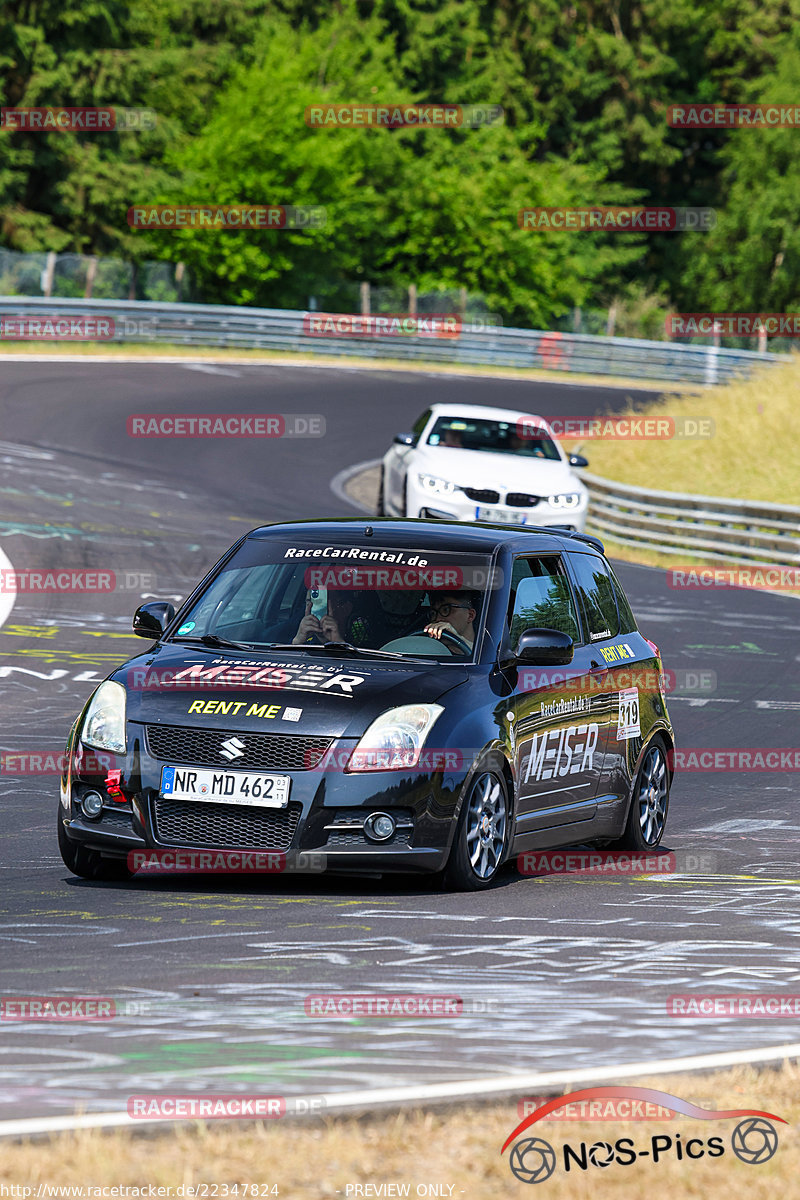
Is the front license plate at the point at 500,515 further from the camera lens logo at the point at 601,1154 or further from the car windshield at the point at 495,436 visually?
the camera lens logo at the point at 601,1154

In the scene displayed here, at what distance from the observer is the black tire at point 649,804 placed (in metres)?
9.93

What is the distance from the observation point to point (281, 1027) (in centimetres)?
557

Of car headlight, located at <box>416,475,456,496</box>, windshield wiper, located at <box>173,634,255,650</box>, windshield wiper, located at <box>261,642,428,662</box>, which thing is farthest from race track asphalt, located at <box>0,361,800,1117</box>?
car headlight, located at <box>416,475,456,496</box>

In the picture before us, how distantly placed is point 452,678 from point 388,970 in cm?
221

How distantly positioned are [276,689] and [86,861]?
3.83 ft

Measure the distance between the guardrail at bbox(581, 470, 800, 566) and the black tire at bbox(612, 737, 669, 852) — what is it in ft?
48.4

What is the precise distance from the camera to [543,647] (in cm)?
876

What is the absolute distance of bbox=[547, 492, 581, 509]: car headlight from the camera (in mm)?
22188

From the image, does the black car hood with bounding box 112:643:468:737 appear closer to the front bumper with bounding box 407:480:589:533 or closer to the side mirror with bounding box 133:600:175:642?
the side mirror with bounding box 133:600:175:642

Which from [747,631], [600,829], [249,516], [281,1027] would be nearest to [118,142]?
[249,516]

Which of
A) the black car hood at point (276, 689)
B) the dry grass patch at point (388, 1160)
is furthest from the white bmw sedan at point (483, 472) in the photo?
the dry grass patch at point (388, 1160)

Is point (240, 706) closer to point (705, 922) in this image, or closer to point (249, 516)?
point (705, 922)

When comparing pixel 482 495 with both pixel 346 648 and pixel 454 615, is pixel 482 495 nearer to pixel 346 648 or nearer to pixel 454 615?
pixel 454 615

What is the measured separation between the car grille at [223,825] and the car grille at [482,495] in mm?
14072
